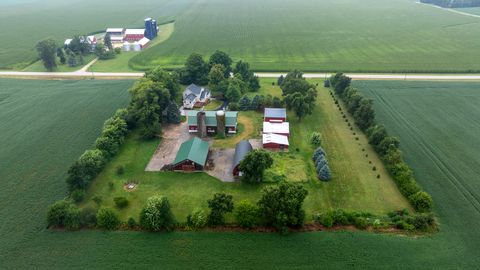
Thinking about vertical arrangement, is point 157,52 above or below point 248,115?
above

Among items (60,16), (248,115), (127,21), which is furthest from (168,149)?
(60,16)

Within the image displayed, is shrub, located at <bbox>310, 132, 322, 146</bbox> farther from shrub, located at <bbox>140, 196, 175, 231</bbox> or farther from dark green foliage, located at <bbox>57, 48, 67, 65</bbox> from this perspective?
dark green foliage, located at <bbox>57, 48, 67, 65</bbox>

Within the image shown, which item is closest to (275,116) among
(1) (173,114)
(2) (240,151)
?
(2) (240,151)

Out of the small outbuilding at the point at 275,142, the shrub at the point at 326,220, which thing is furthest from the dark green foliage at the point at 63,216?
the small outbuilding at the point at 275,142

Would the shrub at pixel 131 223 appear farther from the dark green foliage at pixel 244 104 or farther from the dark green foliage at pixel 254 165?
the dark green foliage at pixel 244 104

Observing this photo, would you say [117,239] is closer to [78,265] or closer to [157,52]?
[78,265]
